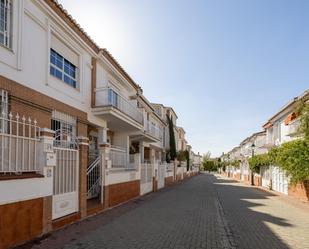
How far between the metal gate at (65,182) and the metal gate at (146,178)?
1128 cm

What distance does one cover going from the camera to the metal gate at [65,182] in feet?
33.9

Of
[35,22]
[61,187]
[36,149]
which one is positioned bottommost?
[61,187]

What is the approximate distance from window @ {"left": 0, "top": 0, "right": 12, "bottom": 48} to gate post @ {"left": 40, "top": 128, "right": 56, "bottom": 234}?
3061 mm

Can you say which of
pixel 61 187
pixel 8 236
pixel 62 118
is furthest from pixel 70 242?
pixel 62 118

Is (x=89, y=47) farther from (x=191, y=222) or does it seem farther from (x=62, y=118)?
(x=191, y=222)

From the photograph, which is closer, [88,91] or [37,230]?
[37,230]

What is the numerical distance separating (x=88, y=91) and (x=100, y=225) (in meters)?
7.32

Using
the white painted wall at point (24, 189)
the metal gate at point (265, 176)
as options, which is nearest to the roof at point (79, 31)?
the white painted wall at point (24, 189)

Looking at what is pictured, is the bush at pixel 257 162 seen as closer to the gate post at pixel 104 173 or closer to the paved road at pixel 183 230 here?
the paved road at pixel 183 230

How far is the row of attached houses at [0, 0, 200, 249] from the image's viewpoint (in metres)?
8.34

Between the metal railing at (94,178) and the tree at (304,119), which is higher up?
the tree at (304,119)

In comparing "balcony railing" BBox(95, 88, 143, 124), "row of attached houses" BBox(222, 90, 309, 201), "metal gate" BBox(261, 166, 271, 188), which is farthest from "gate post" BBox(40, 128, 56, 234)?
"metal gate" BBox(261, 166, 271, 188)

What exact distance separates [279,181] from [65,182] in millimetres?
22917

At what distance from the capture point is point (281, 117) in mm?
30734
